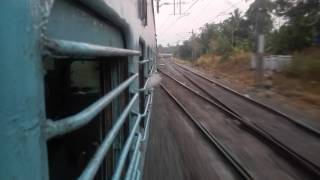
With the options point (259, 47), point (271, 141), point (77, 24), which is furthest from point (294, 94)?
point (77, 24)

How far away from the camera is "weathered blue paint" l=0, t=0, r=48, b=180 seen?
73 centimetres

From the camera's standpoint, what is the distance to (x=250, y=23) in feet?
193

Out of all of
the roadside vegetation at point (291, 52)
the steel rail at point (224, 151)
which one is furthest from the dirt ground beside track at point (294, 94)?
the steel rail at point (224, 151)

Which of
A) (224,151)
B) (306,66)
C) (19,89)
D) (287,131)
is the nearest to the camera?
(19,89)

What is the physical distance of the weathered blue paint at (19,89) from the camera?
0.73 m

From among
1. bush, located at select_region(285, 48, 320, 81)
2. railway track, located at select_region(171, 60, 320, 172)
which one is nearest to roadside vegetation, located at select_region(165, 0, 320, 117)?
bush, located at select_region(285, 48, 320, 81)

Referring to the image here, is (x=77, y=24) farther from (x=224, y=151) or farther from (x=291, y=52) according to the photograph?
(x=291, y=52)

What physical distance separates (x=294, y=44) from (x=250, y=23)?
3019cm

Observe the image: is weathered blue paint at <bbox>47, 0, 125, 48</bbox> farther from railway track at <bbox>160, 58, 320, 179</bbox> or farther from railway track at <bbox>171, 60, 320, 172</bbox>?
railway track at <bbox>171, 60, 320, 172</bbox>

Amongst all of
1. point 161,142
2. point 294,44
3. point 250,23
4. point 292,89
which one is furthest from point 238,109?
point 250,23

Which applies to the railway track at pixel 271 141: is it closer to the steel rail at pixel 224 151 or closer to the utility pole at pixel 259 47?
the steel rail at pixel 224 151

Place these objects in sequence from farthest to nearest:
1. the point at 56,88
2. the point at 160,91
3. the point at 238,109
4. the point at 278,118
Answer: the point at 160,91 → the point at 238,109 → the point at 278,118 → the point at 56,88

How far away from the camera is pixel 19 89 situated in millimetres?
749

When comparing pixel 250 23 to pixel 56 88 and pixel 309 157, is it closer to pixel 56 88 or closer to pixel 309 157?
pixel 309 157
